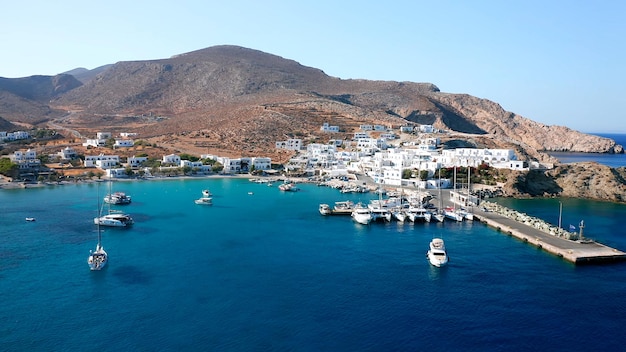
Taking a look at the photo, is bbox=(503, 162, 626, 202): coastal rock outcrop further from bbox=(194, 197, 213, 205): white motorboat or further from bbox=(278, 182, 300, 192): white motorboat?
bbox=(194, 197, 213, 205): white motorboat

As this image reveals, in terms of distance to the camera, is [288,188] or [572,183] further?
[288,188]

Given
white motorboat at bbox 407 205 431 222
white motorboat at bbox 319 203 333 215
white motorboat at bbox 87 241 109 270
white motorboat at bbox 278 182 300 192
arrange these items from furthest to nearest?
1. white motorboat at bbox 278 182 300 192
2. white motorboat at bbox 319 203 333 215
3. white motorboat at bbox 407 205 431 222
4. white motorboat at bbox 87 241 109 270

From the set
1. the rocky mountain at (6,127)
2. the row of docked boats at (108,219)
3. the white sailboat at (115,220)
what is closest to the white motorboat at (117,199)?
the row of docked boats at (108,219)

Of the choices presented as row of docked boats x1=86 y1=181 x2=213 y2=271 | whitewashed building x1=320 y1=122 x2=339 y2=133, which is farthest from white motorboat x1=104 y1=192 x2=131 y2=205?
whitewashed building x1=320 y1=122 x2=339 y2=133

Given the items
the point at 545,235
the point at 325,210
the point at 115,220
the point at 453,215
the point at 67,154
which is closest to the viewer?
the point at 545,235

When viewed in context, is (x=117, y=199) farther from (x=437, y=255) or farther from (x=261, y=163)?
(x=437, y=255)

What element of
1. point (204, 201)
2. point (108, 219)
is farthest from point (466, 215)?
point (108, 219)

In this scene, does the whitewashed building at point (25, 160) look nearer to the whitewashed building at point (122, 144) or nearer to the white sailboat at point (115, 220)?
the whitewashed building at point (122, 144)

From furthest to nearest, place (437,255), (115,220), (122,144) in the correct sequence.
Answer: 1. (122,144)
2. (115,220)
3. (437,255)
